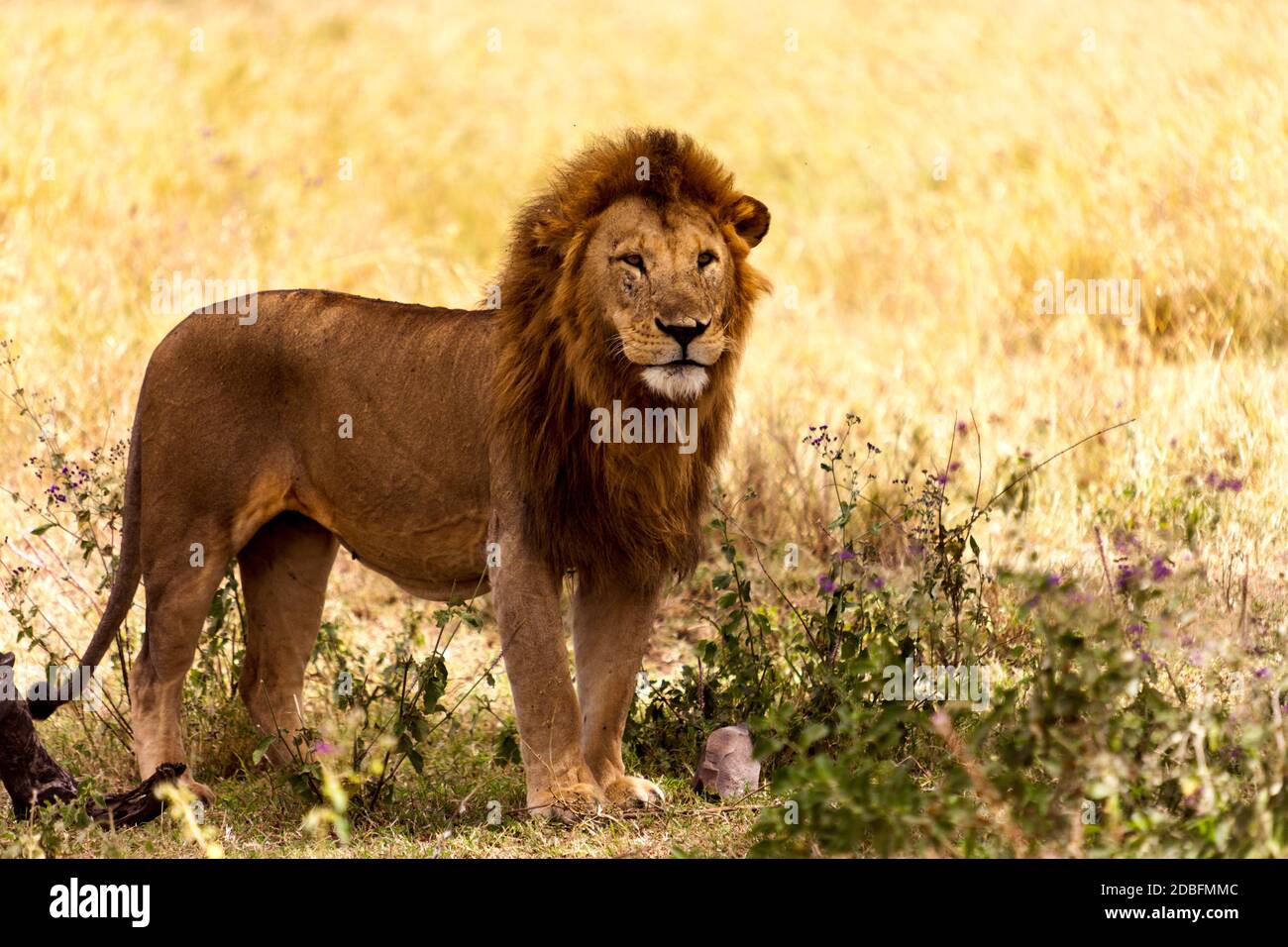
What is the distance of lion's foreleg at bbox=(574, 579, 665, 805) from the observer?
5.24 metres

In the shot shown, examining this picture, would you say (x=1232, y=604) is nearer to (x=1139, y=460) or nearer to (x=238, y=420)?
(x=1139, y=460)

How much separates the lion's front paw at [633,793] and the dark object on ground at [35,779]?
A: 49.7 inches

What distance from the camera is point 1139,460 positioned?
738 centimetres

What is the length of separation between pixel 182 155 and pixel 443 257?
1.93 m

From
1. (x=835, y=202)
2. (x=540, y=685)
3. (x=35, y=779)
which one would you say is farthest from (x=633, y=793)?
(x=835, y=202)

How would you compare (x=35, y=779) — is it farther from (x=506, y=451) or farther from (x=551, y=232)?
(x=551, y=232)

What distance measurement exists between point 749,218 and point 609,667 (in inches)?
52.4

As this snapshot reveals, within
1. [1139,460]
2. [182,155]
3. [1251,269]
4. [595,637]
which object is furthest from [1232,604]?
[182,155]

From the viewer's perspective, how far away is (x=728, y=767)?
535cm

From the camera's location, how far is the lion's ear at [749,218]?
517 cm

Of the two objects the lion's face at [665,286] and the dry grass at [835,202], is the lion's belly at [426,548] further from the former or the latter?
the dry grass at [835,202]

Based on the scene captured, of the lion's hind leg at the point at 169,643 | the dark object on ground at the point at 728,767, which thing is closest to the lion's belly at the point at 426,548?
the lion's hind leg at the point at 169,643

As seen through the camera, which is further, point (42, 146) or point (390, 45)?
point (390, 45)

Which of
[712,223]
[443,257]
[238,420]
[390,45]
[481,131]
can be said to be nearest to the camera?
[712,223]
